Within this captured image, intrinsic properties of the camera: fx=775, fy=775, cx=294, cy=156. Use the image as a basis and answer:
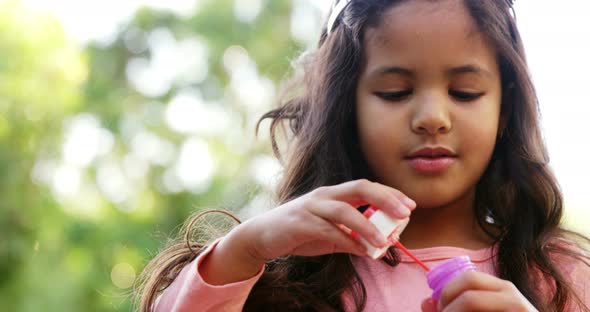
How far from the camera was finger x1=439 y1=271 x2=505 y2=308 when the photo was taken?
91 centimetres

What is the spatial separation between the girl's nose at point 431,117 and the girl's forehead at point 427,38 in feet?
0.21

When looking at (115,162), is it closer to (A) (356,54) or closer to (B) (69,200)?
(B) (69,200)

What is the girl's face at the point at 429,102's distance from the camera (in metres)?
1.24

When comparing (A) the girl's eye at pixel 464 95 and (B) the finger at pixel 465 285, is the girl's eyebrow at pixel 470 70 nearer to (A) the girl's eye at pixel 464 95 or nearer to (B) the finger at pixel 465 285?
(A) the girl's eye at pixel 464 95

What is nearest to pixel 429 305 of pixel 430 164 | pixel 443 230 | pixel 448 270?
pixel 448 270

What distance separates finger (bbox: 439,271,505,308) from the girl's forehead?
44cm

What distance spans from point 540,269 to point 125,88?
14.3 feet

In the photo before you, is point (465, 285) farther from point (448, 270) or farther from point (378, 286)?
point (378, 286)

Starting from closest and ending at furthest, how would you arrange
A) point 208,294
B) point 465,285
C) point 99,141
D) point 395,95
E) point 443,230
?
point 465,285 → point 208,294 → point 395,95 → point 443,230 → point 99,141

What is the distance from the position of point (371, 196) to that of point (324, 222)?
0.09 meters

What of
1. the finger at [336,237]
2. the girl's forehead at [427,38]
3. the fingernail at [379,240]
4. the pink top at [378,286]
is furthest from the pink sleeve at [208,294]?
the girl's forehead at [427,38]

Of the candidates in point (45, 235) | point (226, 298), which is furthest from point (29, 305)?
point (226, 298)

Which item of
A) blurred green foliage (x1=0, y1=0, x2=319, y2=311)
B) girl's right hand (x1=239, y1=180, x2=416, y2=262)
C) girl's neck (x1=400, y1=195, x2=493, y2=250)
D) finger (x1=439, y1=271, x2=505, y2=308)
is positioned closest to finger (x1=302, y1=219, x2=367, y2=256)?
girl's right hand (x1=239, y1=180, x2=416, y2=262)

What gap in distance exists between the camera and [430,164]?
124 cm
